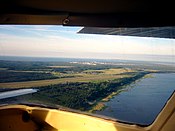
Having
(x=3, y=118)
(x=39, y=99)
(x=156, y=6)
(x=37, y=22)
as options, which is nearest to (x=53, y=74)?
(x=39, y=99)

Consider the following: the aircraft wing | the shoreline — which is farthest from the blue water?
the aircraft wing

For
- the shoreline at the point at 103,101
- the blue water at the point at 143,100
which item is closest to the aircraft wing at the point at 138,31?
the blue water at the point at 143,100

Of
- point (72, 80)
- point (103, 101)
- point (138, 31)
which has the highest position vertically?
point (138, 31)

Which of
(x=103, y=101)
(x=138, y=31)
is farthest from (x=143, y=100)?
(x=138, y=31)

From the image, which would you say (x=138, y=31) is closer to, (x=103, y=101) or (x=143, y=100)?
(x=143, y=100)

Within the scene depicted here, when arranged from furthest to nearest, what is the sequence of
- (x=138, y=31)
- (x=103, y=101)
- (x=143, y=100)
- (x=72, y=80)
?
(x=72, y=80)
(x=103, y=101)
(x=143, y=100)
(x=138, y=31)

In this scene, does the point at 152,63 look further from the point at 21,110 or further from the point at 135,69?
the point at 21,110

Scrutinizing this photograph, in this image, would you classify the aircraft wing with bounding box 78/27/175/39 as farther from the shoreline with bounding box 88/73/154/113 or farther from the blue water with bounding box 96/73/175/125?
the shoreline with bounding box 88/73/154/113

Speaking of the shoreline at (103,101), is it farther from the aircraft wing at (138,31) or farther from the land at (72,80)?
the aircraft wing at (138,31)
